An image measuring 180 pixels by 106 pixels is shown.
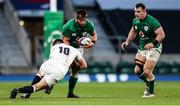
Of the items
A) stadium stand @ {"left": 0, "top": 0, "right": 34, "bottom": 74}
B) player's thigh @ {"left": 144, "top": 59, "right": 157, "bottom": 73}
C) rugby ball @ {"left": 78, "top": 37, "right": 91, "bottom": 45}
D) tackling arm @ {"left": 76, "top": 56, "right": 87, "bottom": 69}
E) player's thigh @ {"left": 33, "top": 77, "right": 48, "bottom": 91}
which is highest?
rugby ball @ {"left": 78, "top": 37, "right": 91, "bottom": 45}

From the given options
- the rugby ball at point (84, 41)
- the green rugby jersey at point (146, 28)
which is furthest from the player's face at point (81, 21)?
the green rugby jersey at point (146, 28)

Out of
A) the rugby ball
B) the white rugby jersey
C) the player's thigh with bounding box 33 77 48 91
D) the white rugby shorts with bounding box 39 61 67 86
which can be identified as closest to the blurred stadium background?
the rugby ball

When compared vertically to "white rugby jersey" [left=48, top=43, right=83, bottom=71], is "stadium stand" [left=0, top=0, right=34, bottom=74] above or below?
below

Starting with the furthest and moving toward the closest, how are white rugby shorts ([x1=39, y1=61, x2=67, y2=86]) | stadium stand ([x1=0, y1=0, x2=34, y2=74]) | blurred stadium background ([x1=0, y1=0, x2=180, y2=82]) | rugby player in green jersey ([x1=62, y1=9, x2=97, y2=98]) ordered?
1. stadium stand ([x1=0, y1=0, x2=34, y2=74])
2. blurred stadium background ([x1=0, y1=0, x2=180, y2=82])
3. rugby player in green jersey ([x1=62, y1=9, x2=97, y2=98])
4. white rugby shorts ([x1=39, y1=61, x2=67, y2=86])

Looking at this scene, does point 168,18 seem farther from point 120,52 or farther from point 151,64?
point 151,64

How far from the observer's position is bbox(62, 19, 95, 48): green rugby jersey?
1964cm

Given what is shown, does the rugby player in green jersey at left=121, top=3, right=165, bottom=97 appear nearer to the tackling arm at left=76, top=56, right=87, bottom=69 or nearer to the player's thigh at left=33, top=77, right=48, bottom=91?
the tackling arm at left=76, top=56, right=87, bottom=69

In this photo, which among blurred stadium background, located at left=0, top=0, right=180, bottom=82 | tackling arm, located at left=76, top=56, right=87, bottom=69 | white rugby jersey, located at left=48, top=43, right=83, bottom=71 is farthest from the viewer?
blurred stadium background, located at left=0, top=0, right=180, bottom=82

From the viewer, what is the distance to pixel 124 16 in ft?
133

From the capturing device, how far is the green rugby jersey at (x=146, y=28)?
19531 millimetres

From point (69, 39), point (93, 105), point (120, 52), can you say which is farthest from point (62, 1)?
point (93, 105)

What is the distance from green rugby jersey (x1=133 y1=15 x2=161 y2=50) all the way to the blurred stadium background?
14584mm

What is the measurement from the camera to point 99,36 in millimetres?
40031

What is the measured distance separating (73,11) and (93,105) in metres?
25.1
